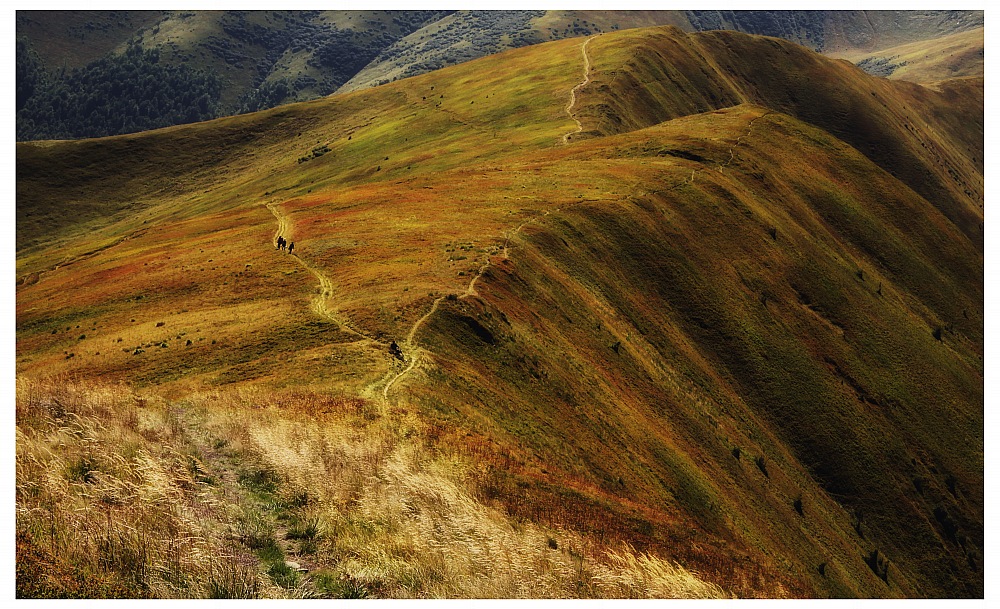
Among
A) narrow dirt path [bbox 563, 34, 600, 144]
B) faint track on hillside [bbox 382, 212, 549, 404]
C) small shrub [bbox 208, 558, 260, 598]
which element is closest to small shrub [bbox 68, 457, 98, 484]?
small shrub [bbox 208, 558, 260, 598]

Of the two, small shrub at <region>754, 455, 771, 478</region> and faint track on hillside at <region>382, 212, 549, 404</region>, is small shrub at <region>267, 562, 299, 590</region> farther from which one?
small shrub at <region>754, 455, 771, 478</region>

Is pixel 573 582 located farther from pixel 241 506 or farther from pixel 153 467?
pixel 153 467

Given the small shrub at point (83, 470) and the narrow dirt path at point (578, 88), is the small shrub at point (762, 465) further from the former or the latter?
the narrow dirt path at point (578, 88)

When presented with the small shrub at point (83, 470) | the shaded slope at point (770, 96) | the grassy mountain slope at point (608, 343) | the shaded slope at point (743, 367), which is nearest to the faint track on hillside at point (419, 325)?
the grassy mountain slope at point (608, 343)

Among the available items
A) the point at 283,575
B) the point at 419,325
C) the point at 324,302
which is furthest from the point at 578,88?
the point at 283,575

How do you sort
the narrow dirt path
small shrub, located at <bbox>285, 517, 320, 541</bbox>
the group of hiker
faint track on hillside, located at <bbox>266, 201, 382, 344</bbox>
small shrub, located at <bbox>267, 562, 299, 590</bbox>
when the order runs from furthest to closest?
the narrow dirt path, the group of hiker, faint track on hillside, located at <bbox>266, 201, 382, 344</bbox>, small shrub, located at <bbox>285, 517, 320, 541</bbox>, small shrub, located at <bbox>267, 562, 299, 590</bbox>

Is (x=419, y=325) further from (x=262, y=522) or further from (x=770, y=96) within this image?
(x=770, y=96)

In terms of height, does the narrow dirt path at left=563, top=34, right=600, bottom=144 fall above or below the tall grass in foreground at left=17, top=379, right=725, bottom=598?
above
